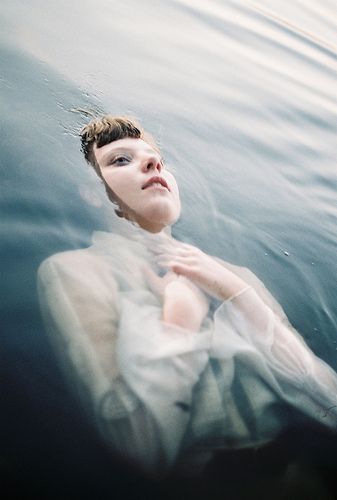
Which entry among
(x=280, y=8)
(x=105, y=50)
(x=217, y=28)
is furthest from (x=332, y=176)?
(x=280, y=8)

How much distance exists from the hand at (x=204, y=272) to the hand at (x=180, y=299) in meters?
0.03

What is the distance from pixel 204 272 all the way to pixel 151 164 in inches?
24.5

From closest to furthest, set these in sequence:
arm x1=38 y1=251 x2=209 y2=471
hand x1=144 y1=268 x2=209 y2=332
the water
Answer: arm x1=38 y1=251 x2=209 y2=471, the water, hand x1=144 y1=268 x2=209 y2=332

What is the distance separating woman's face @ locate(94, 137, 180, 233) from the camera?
2244 millimetres

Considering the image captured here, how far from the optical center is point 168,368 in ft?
5.19

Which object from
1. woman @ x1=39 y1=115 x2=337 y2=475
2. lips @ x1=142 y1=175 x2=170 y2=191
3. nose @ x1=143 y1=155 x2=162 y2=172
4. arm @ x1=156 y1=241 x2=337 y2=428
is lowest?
woman @ x1=39 y1=115 x2=337 y2=475

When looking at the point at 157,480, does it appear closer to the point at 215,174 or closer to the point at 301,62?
the point at 215,174

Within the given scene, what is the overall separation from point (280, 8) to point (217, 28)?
2684 mm

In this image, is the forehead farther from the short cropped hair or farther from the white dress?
the white dress

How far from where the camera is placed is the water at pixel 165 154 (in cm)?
162

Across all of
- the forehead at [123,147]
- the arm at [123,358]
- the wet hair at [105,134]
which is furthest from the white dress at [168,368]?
the wet hair at [105,134]

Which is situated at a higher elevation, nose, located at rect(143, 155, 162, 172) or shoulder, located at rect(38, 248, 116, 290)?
nose, located at rect(143, 155, 162, 172)

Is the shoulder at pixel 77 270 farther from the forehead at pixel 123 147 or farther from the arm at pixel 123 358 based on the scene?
the forehead at pixel 123 147

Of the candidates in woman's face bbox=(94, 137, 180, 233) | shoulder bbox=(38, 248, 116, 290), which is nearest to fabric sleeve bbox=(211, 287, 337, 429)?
shoulder bbox=(38, 248, 116, 290)
